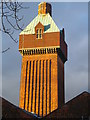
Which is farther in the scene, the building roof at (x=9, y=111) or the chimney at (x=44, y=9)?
the chimney at (x=44, y=9)

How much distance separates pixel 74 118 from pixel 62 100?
14.2m

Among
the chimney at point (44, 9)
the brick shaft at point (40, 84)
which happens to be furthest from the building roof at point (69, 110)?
the chimney at point (44, 9)

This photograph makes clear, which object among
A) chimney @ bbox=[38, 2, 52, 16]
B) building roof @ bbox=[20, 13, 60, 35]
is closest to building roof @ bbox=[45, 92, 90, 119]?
building roof @ bbox=[20, 13, 60, 35]

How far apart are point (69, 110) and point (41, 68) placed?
13.3m

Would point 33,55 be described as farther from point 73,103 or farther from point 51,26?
point 73,103

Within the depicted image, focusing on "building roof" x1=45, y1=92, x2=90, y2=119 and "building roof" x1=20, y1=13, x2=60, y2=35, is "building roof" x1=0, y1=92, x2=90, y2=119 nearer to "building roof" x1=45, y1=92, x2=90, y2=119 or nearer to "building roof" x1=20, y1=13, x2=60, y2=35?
"building roof" x1=45, y1=92, x2=90, y2=119

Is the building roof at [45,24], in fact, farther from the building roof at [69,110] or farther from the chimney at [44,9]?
the building roof at [69,110]

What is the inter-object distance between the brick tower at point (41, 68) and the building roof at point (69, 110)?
10346 millimetres

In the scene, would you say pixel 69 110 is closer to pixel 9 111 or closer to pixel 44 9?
pixel 9 111

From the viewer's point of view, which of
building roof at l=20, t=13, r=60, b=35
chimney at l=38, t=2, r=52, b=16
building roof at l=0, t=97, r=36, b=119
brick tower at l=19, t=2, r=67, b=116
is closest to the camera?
building roof at l=0, t=97, r=36, b=119

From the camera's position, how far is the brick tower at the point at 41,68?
30312mm

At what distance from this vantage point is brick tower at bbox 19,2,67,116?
3031 centimetres

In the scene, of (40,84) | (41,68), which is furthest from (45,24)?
(40,84)

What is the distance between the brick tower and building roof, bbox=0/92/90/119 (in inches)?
407
